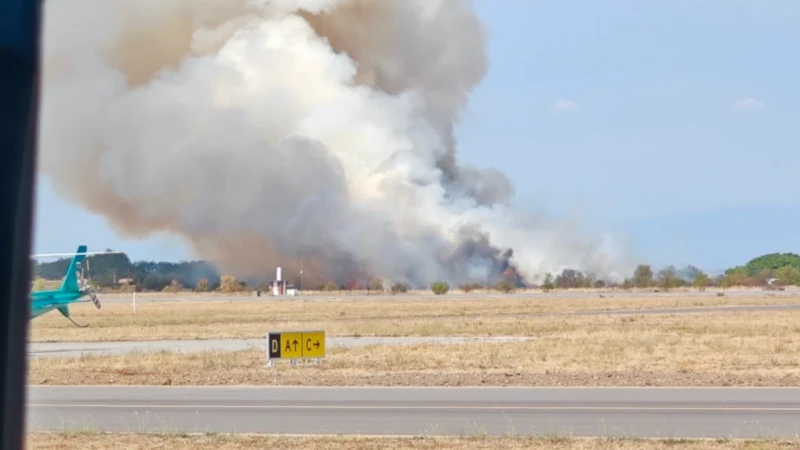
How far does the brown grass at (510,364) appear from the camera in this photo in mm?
25203

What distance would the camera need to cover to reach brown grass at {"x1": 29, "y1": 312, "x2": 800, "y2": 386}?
82.7ft

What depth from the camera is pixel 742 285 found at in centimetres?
11562

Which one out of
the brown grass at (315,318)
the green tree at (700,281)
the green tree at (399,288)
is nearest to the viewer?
the brown grass at (315,318)

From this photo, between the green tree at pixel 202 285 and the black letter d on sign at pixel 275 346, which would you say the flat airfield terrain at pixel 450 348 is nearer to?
the black letter d on sign at pixel 275 346

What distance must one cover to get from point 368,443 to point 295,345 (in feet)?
50.6

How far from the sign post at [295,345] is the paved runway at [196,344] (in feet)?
17.5

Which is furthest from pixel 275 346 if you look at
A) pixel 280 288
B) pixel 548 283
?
pixel 548 283

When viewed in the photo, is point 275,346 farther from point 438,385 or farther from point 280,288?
point 280,288

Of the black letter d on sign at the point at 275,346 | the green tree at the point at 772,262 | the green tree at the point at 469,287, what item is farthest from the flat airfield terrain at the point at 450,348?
the green tree at the point at 772,262

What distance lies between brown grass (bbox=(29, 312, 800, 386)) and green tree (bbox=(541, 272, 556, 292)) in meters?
61.6

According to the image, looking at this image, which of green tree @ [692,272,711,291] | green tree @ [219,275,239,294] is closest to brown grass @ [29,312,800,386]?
green tree @ [219,275,239,294]

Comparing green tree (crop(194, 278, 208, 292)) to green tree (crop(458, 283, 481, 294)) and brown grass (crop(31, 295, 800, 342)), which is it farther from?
brown grass (crop(31, 295, 800, 342))

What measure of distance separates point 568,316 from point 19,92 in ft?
165

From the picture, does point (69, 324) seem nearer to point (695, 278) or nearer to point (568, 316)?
point (568, 316)
